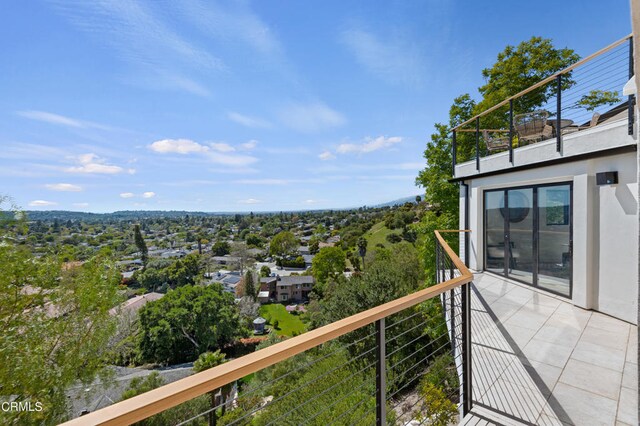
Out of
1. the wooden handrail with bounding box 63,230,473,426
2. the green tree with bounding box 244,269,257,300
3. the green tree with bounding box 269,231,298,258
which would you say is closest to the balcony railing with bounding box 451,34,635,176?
the wooden handrail with bounding box 63,230,473,426

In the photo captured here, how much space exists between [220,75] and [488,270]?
11421mm

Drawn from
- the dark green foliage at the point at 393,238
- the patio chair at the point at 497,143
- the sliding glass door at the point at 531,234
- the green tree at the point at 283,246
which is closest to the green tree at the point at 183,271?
the green tree at the point at 283,246

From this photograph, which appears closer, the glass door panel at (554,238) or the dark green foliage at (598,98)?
the glass door panel at (554,238)

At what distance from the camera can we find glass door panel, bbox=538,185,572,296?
4.78m

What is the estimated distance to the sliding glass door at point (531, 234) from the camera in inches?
191

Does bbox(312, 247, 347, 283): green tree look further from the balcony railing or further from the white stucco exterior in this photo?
the white stucco exterior

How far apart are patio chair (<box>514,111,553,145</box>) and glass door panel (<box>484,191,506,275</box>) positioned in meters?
1.35

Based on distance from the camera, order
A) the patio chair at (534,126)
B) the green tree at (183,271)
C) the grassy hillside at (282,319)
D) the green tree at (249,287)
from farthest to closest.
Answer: the green tree at (183,271) → the green tree at (249,287) → the grassy hillside at (282,319) → the patio chair at (534,126)

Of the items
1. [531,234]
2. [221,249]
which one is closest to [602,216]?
[531,234]

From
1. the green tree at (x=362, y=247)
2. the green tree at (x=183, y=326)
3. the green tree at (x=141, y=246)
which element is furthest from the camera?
the green tree at (x=141, y=246)

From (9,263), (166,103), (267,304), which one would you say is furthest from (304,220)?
(9,263)

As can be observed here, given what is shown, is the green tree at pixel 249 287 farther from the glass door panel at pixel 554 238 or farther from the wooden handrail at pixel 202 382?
the wooden handrail at pixel 202 382

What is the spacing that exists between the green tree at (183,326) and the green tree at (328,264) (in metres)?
12.9

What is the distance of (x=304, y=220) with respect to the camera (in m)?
100
